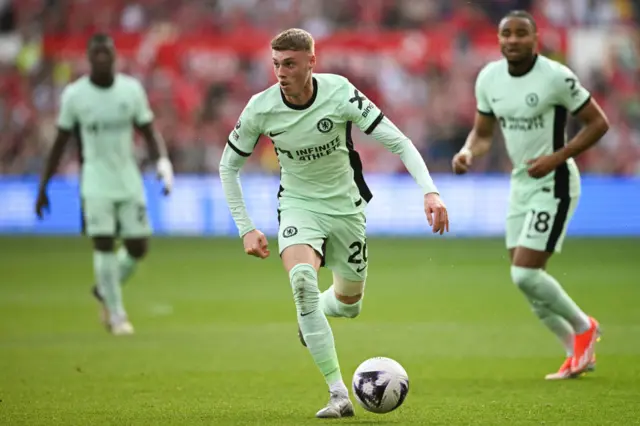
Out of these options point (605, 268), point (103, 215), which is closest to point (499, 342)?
point (103, 215)

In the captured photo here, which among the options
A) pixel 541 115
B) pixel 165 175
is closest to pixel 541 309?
pixel 541 115

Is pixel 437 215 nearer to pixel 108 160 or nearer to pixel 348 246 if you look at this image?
pixel 348 246

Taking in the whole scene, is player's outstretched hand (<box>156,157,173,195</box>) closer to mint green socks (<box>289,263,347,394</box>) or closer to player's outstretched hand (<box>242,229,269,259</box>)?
player's outstretched hand (<box>242,229,269,259</box>)

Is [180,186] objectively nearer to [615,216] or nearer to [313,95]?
[615,216]

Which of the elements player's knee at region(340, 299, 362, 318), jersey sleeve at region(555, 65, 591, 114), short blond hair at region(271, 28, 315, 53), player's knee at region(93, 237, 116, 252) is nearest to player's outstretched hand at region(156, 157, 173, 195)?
player's knee at region(93, 237, 116, 252)

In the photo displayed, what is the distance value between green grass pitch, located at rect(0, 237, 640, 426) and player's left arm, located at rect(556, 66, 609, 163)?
5.36ft

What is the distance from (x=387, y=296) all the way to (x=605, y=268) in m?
4.24

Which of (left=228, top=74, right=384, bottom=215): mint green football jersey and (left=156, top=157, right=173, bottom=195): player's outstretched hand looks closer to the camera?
(left=228, top=74, right=384, bottom=215): mint green football jersey

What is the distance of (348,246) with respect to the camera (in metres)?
7.61

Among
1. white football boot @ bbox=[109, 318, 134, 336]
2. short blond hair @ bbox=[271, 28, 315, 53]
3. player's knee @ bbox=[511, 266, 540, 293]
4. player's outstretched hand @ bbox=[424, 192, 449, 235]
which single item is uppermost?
short blond hair @ bbox=[271, 28, 315, 53]

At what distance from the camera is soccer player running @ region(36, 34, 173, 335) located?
39.3 ft

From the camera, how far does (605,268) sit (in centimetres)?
1755

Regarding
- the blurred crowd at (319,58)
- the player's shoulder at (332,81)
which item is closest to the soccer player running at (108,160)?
the player's shoulder at (332,81)

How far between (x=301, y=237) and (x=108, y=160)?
17.6 ft
